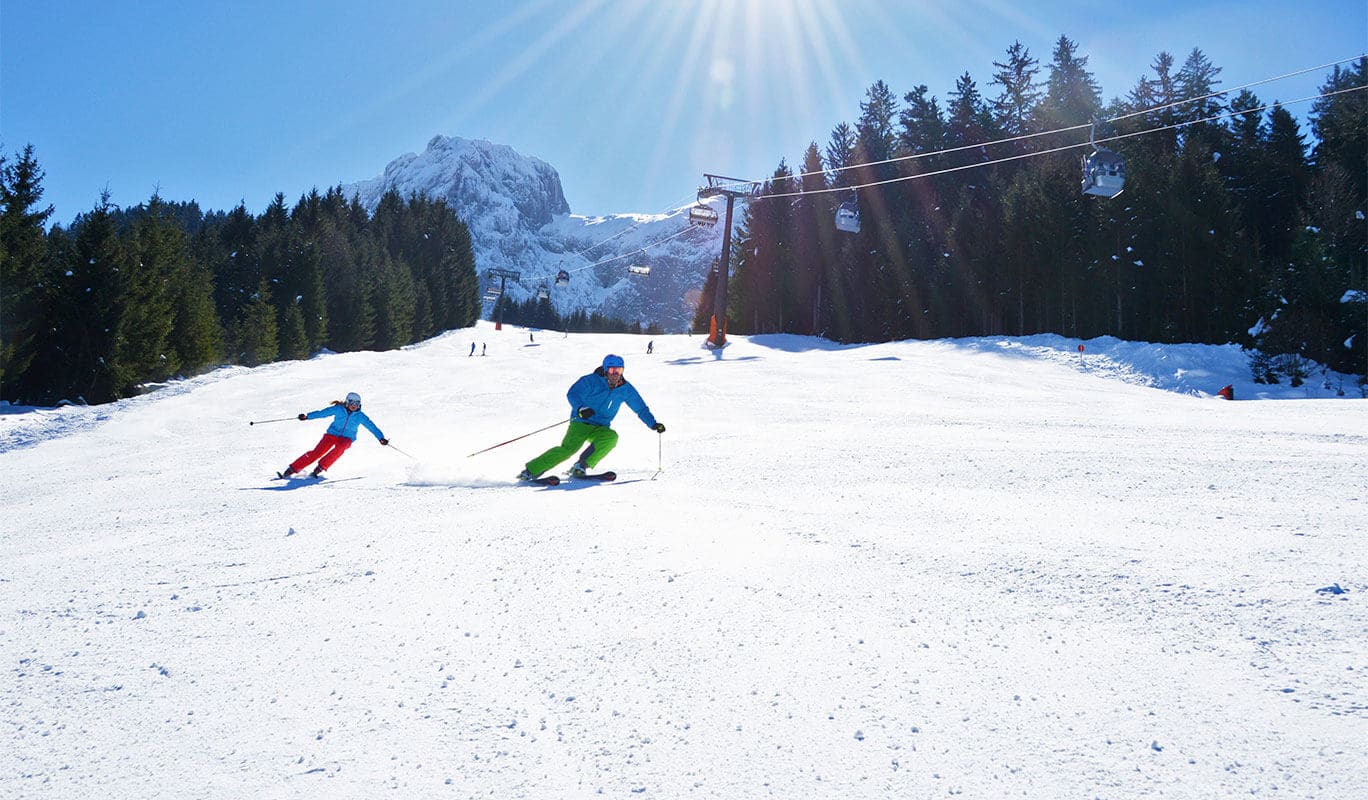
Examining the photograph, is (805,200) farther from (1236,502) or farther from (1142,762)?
(1142,762)

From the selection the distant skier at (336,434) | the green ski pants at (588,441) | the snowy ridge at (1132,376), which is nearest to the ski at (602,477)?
the green ski pants at (588,441)

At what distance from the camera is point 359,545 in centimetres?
532

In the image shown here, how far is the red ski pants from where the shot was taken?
9969mm

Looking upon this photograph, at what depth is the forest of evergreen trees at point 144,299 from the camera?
67.0ft

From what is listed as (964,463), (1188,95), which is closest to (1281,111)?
(1188,95)

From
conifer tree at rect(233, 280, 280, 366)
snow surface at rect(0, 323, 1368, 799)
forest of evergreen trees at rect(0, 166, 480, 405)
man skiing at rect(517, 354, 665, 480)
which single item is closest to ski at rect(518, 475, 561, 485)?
man skiing at rect(517, 354, 665, 480)

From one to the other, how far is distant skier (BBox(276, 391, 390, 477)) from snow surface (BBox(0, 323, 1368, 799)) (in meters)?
1.82

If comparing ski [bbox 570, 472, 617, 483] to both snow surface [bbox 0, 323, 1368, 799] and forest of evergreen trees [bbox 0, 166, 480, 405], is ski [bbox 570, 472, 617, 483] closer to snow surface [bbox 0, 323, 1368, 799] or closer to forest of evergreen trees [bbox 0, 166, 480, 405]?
snow surface [bbox 0, 323, 1368, 799]

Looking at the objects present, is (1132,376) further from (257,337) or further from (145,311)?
(257,337)

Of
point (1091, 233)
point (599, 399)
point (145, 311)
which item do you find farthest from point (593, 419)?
point (1091, 233)

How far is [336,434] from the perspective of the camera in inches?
411

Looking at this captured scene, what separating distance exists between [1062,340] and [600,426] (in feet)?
74.1

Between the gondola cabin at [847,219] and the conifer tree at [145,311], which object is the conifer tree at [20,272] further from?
the gondola cabin at [847,219]

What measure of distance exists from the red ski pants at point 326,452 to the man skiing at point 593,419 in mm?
3260
